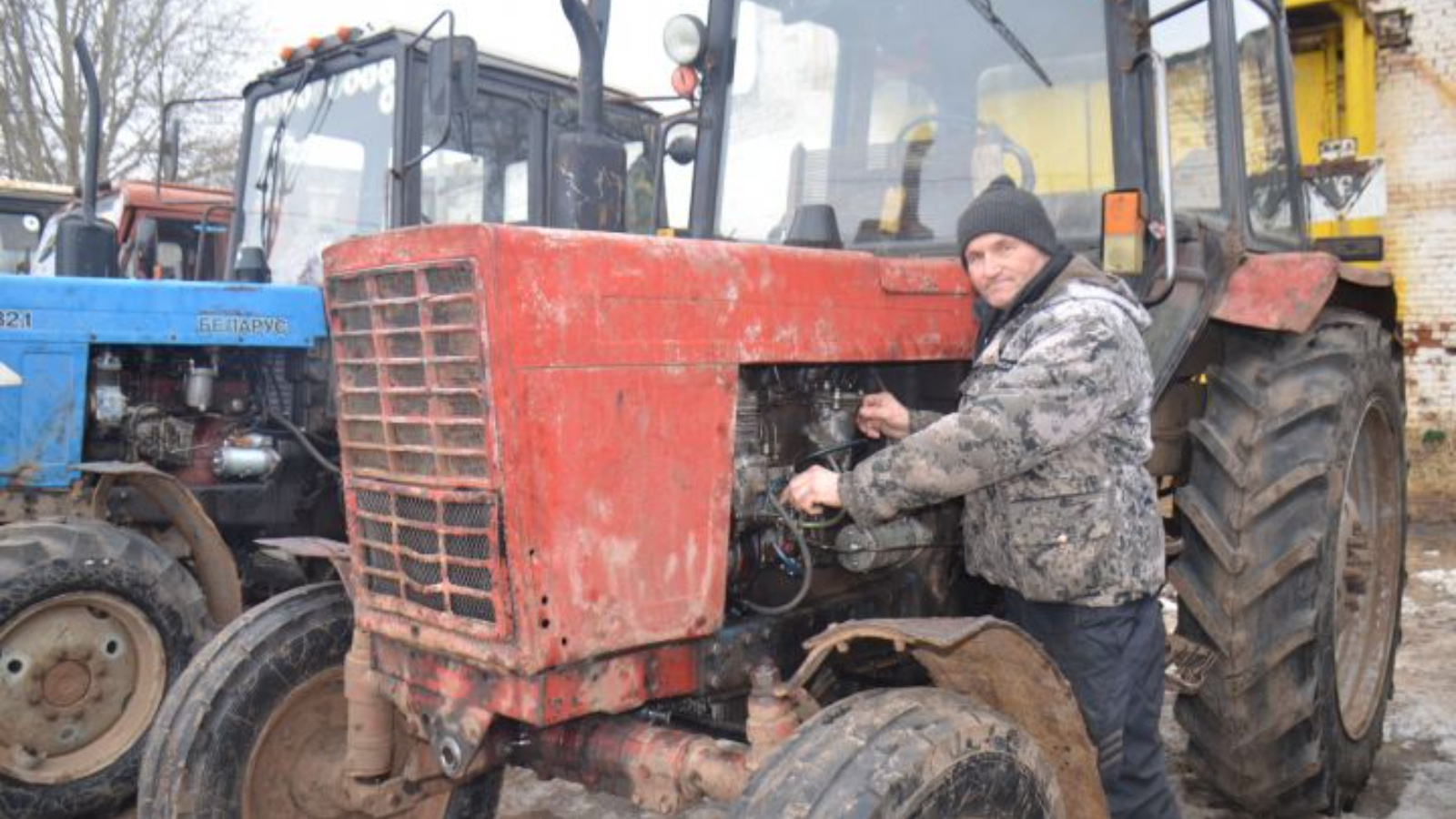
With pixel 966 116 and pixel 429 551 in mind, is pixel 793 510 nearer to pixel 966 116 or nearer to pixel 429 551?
pixel 429 551

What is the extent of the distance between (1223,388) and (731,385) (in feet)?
5.60

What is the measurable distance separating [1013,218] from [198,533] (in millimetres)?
3260

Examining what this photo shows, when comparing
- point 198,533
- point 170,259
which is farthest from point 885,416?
point 170,259

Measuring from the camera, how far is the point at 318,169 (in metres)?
5.81

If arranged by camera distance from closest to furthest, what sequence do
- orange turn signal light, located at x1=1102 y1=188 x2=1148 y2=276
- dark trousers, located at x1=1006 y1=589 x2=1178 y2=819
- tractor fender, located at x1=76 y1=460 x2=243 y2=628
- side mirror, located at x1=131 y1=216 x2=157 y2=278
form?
1. dark trousers, located at x1=1006 y1=589 x2=1178 y2=819
2. orange turn signal light, located at x1=1102 y1=188 x2=1148 y2=276
3. tractor fender, located at x1=76 y1=460 x2=243 y2=628
4. side mirror, located at x1=131 y1=216 x2=157 y2=278

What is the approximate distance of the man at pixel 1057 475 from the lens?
2383mm

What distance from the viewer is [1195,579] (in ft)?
11.0

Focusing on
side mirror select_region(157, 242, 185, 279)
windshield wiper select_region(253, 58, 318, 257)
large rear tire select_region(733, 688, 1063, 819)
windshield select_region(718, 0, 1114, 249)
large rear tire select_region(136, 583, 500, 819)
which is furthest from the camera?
side mirror select_region(157, 242, 185, 279)

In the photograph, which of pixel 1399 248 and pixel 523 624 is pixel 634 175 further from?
pixel 1399 248

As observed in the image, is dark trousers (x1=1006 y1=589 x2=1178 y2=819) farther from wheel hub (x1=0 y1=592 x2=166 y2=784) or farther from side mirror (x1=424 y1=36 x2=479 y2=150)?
wheel hub (x1=0 y1=592 x2=166 y2=784)

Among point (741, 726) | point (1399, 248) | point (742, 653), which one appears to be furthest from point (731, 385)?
point (1399, 248)

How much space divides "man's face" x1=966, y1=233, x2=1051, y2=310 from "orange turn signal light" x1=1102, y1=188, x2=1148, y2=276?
1.33ft

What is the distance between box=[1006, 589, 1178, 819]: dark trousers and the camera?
2604 millimetres

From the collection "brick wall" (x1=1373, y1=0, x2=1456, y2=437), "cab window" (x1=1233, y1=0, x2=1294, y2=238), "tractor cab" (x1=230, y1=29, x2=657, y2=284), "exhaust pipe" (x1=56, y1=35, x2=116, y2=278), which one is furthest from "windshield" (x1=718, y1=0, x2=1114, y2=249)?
"brick wall" (x1=1373, y1=0, x2=1456, y2=437)
